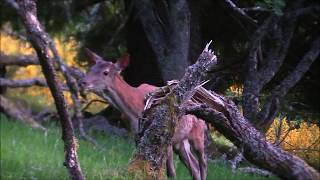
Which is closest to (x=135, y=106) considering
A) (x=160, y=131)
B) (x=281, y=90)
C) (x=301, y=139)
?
(x=281, y=90)

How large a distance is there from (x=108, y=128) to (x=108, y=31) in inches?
111

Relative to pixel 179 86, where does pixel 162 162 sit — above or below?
below

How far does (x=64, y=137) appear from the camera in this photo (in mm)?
6090

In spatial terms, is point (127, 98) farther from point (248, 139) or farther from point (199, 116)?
point (248, 139)

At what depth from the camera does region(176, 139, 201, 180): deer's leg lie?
7695 millimetres

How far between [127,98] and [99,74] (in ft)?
2.09

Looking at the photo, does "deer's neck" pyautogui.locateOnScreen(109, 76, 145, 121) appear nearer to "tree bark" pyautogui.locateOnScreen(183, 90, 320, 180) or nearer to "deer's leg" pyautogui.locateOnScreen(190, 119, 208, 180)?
"deer's leg" pyautogui.locateOnScreen(190, 119, 208, 180)

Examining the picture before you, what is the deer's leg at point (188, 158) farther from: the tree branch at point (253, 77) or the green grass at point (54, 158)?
the tree branch at point (253, 77)

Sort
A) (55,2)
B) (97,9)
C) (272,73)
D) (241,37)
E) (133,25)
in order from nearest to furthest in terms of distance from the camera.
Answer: (272,73), (241,37), (133,25), (55,2), (97,9)

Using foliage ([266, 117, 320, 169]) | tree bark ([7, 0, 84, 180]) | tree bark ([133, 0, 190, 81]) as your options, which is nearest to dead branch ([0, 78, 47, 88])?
tree bark ([133, 0, 190, 81])

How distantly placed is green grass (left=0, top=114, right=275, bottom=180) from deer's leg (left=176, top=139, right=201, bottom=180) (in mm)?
150

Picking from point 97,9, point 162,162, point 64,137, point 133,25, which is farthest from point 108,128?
point 162,162

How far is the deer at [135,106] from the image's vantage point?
745 centimetres

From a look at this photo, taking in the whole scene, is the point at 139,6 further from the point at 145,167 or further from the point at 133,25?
the point at 145,167
